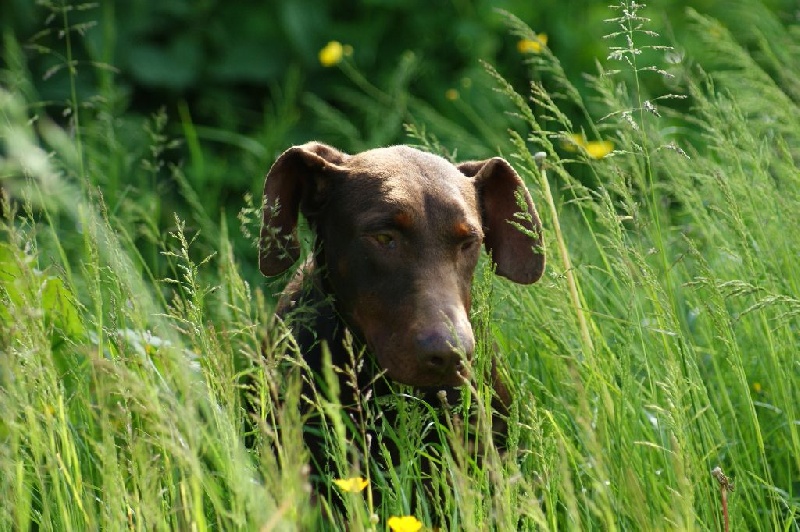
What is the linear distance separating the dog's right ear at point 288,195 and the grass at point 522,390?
161mm

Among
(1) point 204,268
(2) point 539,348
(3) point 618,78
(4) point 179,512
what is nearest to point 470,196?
(2) point 539,348

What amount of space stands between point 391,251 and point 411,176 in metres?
0.27

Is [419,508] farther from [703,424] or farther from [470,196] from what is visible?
[470,196]

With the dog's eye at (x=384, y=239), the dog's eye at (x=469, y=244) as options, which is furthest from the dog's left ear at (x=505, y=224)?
the dog's eye at (x=384, y=239)

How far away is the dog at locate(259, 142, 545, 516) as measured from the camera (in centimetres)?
333

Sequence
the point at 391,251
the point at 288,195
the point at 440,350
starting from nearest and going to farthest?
the point at 440,350
the point at 391,251
the point at 288,195

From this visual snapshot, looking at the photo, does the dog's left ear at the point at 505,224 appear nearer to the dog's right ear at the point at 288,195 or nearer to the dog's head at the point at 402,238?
the dog's head at the point at 402,238

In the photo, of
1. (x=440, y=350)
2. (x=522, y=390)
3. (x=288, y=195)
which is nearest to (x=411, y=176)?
(x=288, y=195)

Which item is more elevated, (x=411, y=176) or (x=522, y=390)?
(x=411, y=176)

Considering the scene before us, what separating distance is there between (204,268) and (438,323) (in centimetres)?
247

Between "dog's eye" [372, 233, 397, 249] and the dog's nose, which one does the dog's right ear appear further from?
the dog's nose

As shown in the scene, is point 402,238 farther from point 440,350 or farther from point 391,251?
point 440,350

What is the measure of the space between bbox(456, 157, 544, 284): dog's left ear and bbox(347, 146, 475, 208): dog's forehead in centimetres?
10

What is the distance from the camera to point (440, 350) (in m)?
3.18
